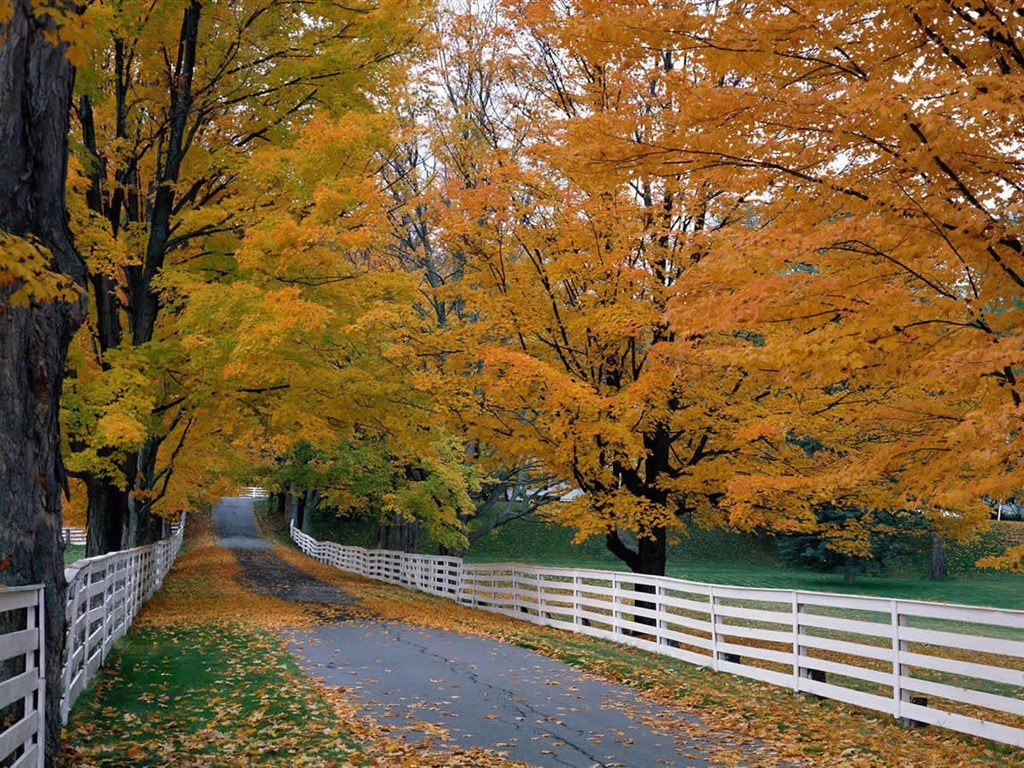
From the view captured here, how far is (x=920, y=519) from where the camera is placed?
3231cm

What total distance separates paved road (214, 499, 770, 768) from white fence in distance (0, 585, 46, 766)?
264 cm

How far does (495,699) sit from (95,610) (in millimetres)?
4183

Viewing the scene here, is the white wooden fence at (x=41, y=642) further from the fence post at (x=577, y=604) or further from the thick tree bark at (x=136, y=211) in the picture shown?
the fence post at (x=577, y=604)

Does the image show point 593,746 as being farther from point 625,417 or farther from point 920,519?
point 920,519

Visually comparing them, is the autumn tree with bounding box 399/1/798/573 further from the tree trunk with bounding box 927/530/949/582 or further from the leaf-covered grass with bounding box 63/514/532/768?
the tree trunk with bounding box 927/530/949/582

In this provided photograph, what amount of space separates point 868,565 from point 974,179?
116 ft

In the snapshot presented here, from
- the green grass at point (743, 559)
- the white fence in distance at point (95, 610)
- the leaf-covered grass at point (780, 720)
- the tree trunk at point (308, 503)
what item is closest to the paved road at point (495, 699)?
the leaf-covered grass at point (780, 720)

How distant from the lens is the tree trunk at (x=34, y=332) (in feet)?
17.0

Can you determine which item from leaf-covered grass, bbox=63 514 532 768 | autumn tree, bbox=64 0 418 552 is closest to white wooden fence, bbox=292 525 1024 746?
leaf-covered grass, bbox=63 514 532 768

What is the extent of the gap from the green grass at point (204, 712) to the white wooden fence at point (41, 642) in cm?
32

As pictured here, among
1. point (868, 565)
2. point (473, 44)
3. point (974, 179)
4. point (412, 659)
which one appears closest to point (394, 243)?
point (473, 44)

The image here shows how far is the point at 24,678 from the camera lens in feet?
15.4

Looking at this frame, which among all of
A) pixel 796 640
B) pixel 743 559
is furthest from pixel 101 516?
pixel 743 559

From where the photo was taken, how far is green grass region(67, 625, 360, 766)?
6.16 metres
